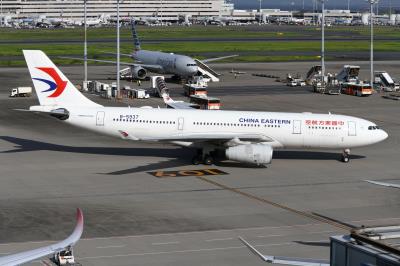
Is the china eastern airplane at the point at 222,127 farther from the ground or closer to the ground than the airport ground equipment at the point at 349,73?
closer to the ground

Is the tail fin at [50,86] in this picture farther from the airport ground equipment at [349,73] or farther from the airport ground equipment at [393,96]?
the airport ground equipment at [349,73]

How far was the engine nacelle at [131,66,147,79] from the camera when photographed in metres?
117

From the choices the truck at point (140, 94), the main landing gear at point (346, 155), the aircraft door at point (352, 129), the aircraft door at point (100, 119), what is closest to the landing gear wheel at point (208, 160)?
the aircraft door at point (100, 119)

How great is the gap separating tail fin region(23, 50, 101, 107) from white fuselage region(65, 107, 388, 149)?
1332mm

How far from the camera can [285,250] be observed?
36188 mm

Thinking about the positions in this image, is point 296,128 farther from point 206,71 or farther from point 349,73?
point 206,71

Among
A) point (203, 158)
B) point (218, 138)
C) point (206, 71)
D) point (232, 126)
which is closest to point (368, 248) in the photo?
point (218, 138)

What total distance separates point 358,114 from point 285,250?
49707 millimetres

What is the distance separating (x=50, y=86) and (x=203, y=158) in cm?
1207

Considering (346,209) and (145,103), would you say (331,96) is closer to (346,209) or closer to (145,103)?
(145,103)

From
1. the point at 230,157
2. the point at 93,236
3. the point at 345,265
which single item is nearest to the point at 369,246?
the point at 345,265

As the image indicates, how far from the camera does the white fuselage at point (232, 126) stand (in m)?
56.5

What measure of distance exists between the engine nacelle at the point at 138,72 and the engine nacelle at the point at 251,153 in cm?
6415

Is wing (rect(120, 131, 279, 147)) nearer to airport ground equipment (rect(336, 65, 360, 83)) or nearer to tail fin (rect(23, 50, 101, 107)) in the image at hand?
tail fin (rect(23, 50, 101, 107))
